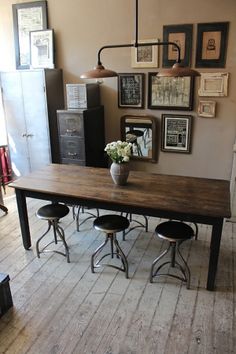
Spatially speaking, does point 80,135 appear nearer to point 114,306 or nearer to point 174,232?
point 174,232

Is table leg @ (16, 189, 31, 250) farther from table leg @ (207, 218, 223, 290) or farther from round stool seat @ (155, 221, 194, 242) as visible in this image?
table leg @ (207, 218, 223, 290)

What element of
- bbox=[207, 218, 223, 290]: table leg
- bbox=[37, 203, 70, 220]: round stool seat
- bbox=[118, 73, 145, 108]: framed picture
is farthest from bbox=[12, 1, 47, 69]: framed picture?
bbox=[207, 218, 223, 290]: table leg

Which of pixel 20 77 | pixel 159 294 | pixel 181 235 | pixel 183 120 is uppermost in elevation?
pixel 20 77

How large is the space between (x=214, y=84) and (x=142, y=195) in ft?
6.28

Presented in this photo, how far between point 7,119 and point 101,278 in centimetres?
300

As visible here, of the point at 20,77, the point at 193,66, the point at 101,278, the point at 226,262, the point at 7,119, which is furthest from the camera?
the point at 7,119

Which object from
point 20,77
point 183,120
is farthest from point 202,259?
point 20,77

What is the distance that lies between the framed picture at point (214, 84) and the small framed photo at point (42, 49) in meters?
2.17

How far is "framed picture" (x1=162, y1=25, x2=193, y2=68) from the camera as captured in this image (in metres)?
3.56

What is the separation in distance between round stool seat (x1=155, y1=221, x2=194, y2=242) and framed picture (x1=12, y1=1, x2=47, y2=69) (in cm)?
336

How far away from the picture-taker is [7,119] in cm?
453

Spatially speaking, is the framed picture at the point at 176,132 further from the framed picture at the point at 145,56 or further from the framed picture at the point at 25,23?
the framed picture at the point at 25,23

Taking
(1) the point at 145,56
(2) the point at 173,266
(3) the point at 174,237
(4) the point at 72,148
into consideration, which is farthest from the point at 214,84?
(2) the point at 173,266

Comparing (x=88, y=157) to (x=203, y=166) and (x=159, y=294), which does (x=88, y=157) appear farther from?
(x=159, y=294)
